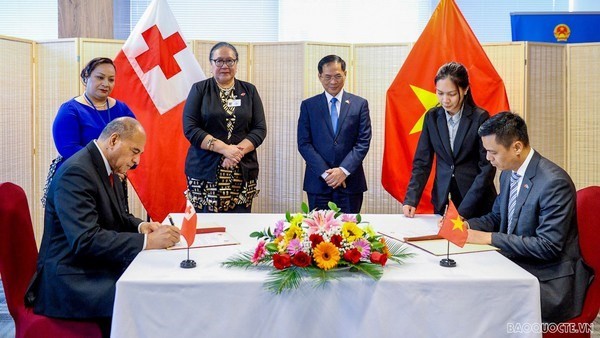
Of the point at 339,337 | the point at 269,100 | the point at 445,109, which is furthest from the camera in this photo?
the point at 269,100

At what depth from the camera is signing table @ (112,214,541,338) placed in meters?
1.93

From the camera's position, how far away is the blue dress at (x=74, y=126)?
3480 millimetres

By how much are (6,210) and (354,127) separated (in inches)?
81.9

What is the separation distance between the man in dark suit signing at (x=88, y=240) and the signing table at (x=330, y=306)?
289 millimetres

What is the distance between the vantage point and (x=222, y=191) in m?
3.64

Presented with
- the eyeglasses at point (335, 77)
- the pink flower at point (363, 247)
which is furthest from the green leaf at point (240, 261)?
the eyeglasses at point (335, 77)

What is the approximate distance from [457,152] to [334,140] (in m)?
0.84

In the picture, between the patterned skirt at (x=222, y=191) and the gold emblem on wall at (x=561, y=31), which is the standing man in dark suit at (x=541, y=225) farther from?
the gold emblem on wall at (x=561, y=31)

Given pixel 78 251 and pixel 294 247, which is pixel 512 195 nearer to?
pixel 294 247

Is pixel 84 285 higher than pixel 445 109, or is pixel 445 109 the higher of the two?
pixel 445 109

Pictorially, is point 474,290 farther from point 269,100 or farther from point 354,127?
point 269,100

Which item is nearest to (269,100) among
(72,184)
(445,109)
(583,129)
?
(445,109)

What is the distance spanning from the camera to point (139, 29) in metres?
4.43

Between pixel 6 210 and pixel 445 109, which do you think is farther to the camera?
pixel 445 109
